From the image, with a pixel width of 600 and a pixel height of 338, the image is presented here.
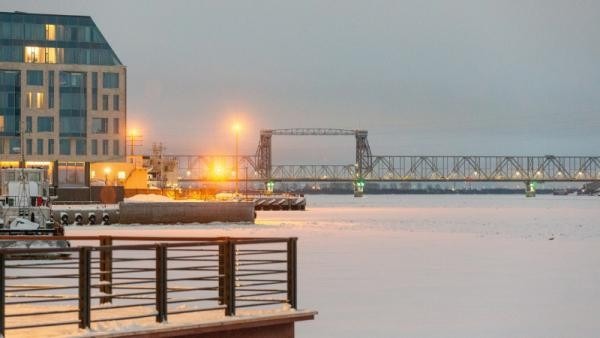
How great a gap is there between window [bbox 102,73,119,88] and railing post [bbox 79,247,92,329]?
10675 centimetres

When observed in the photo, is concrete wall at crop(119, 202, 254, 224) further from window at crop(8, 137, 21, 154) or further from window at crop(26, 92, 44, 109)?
window at crop(26, 92, 44, 109)

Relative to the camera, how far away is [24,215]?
44.0 m

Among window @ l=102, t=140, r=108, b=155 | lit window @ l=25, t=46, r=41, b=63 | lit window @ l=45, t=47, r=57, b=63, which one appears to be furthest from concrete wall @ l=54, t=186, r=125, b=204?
lit window @ l=25, t=46, r=41, b=63

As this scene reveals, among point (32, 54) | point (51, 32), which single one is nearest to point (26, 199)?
point (32, 54)

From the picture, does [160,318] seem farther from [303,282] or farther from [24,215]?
[24,215]

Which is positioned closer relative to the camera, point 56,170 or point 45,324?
point 45,324

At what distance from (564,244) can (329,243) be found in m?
10.4

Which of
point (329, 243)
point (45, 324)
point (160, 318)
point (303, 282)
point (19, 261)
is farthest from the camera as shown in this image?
point (329, 243)

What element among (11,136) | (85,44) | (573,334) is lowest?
(573,334)

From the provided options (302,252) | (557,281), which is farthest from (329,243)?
(557,281)

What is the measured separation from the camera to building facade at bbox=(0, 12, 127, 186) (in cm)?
11688

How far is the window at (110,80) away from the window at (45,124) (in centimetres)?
697

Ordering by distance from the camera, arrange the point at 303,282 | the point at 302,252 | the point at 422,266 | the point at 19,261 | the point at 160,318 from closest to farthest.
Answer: the point at 160,318 < the point at 303,282 < the point at 422,266 < the point at 19,261 < the point at 302,252

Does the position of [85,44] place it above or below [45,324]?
Answer: above
